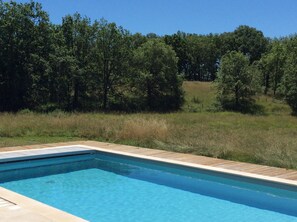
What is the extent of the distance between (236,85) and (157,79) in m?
7.88

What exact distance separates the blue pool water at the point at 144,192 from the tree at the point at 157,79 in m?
26.6

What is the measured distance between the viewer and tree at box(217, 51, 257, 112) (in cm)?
3731

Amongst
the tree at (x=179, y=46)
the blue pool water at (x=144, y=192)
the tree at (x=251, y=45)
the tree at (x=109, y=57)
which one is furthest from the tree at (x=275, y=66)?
the blue pool water at (x=144, y=192)

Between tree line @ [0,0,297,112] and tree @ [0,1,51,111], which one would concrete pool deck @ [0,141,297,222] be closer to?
tree @ [0,1,51,111]

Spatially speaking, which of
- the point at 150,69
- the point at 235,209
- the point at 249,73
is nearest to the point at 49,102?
the point at 150,69

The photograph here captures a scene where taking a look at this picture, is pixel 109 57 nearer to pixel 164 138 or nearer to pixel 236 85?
pixel 236 85

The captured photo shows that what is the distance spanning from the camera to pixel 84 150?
35.4 feet

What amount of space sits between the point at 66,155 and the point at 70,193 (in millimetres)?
3033

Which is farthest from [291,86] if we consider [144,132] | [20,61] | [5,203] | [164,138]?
[5,203]

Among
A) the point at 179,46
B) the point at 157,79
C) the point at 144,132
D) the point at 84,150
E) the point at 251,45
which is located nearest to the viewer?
the point at 84,150

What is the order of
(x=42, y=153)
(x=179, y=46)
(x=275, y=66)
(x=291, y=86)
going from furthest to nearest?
(x=179, y=46)
(x=275, y=66)
(x=291, y=86)
(x=42, y=153)

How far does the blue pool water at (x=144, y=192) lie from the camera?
243 inches

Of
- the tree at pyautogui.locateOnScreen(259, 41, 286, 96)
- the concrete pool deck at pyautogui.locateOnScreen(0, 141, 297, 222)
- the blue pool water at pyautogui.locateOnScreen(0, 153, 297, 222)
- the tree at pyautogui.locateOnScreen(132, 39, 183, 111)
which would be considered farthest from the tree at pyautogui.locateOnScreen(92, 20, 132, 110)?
the blue pool water at pyautogui.locateOnScreen(0, 153, 297, 222)

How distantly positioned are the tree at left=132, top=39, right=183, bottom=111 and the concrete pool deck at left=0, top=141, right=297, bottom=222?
24.6 meters
